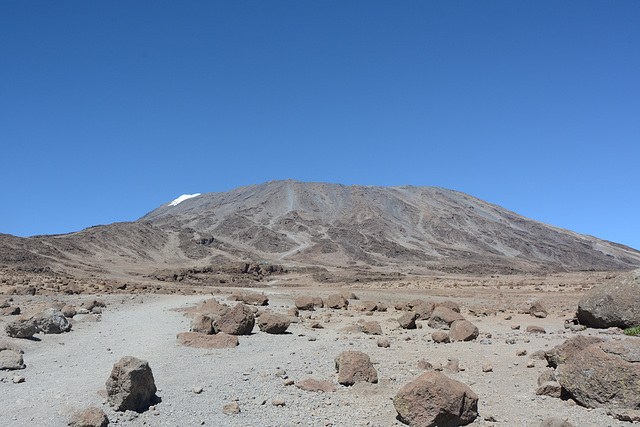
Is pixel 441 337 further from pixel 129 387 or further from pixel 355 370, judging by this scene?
pixel 129 387

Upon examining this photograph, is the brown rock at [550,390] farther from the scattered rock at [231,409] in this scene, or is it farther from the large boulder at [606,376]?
the scattered rock at [231,409]

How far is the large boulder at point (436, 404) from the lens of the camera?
658 cm

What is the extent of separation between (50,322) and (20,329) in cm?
120

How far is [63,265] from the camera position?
5266 centimetres

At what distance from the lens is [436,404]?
21.6 ft

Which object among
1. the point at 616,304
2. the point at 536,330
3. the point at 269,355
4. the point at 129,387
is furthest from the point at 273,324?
the point at 616,304

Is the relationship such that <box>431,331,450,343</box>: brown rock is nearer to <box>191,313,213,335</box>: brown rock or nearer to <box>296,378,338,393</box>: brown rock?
<box>296,378,338,393</box>: brown rock

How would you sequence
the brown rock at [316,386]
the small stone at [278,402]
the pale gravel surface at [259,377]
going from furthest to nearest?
the brown rock at [316,386] → the small stone at [278,402] → the pale gravel surface at [259,377]

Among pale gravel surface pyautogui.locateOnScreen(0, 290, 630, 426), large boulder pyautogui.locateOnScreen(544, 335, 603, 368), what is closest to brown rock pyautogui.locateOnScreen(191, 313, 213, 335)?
pale gravel surface pyautogui.locateOnScreen(0, 290, 630, 426)

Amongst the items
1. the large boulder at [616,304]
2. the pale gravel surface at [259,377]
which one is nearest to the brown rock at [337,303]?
the pale gravel surface at [259,377]

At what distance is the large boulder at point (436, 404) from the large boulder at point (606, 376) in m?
1.95

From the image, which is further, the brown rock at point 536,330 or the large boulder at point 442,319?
the large boulder at point 442,319

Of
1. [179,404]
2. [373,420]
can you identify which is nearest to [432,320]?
[373,420]

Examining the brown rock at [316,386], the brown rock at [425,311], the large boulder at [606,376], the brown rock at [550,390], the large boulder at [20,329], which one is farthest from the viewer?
the brown rock at [425,311]
